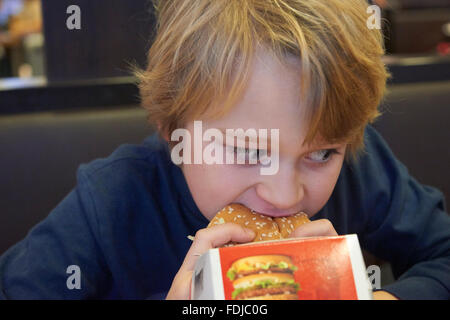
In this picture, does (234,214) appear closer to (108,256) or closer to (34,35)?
(108,256)

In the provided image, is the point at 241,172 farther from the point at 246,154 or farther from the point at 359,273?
the point at 359,273

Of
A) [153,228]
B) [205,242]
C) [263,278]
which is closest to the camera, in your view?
[263,278]

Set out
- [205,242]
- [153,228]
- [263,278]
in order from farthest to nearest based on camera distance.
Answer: [153,228] < [205,242] < [263,278]

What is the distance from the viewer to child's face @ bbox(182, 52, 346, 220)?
A: 66cm

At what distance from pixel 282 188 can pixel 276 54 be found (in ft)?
0.55

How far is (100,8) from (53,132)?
0.29 m

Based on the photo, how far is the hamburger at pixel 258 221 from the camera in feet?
2.38

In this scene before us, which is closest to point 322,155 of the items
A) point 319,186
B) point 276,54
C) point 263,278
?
point 319,186

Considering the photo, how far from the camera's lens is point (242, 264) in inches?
20.7

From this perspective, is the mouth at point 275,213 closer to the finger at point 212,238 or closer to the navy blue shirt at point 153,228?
the finger at point 212,238

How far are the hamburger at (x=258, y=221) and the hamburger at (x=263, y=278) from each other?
191 mm

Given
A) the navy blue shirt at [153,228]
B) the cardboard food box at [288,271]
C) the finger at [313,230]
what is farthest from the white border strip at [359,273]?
the navy blue shirt at [153,228]

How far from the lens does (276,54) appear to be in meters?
0.67
